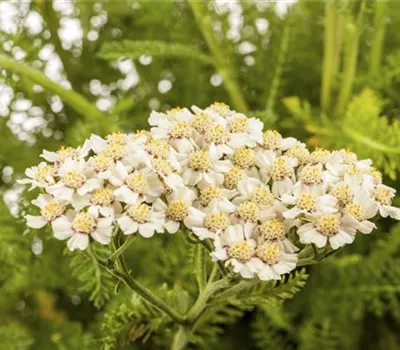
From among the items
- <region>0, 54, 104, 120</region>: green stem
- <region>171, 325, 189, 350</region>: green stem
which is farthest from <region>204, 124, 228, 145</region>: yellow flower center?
<region>0, 54, 104, 120</region>: green stem

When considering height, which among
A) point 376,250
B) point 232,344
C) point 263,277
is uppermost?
point 263,277

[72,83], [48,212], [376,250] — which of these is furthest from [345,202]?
[72,83]

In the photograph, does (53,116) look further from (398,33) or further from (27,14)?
(398,33)

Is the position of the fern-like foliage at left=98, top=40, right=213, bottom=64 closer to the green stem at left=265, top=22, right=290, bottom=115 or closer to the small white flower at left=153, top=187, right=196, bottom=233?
the green stem at left=265, top=22, right=290, bottom=115

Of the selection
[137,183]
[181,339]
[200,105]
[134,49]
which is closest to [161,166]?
[137,183]

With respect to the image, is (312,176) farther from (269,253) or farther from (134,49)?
(134,49)

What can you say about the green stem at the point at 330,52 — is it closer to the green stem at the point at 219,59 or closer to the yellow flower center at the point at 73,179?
the green stem at the point at 219,59

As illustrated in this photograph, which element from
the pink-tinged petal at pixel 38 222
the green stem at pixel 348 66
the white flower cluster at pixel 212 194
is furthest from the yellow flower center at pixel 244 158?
the green stem at pixel 348 66
